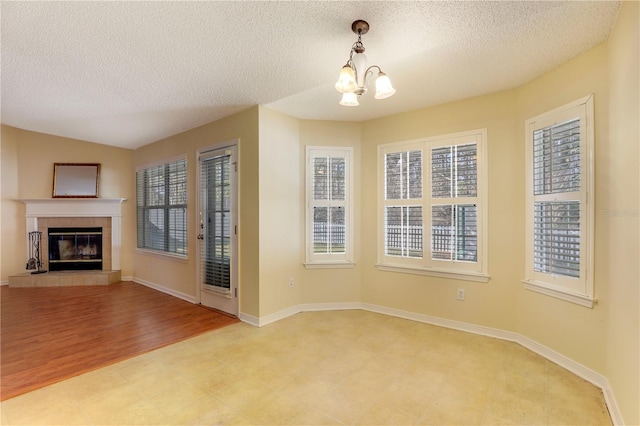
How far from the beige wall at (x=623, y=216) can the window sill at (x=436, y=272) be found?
100 cm

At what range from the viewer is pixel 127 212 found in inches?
218

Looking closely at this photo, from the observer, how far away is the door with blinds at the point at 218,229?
359cm

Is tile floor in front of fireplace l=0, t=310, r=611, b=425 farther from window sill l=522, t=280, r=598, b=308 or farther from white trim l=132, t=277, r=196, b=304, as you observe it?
white trim l=132, t=277, r=196, b=304

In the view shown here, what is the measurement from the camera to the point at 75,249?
5477 mm

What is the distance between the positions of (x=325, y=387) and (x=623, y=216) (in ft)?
7.24

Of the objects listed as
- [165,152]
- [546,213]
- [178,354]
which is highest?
[165,152]

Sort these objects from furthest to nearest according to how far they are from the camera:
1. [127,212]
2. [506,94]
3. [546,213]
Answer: [127,212], [506,94], [546,213]

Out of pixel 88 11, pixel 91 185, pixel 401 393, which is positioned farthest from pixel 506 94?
pixel 91 185

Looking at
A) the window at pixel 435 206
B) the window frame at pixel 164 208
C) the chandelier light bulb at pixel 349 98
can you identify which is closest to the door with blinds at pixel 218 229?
the window frame at pixel 164 208

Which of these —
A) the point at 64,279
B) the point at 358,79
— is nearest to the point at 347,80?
the point at 358,79

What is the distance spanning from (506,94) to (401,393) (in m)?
2.87

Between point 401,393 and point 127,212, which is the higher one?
point 127,212

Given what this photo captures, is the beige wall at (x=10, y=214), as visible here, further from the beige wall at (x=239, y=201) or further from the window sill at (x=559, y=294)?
the window sill at (x=559, y=294)

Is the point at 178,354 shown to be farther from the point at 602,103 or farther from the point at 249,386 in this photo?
the point at 602,103
